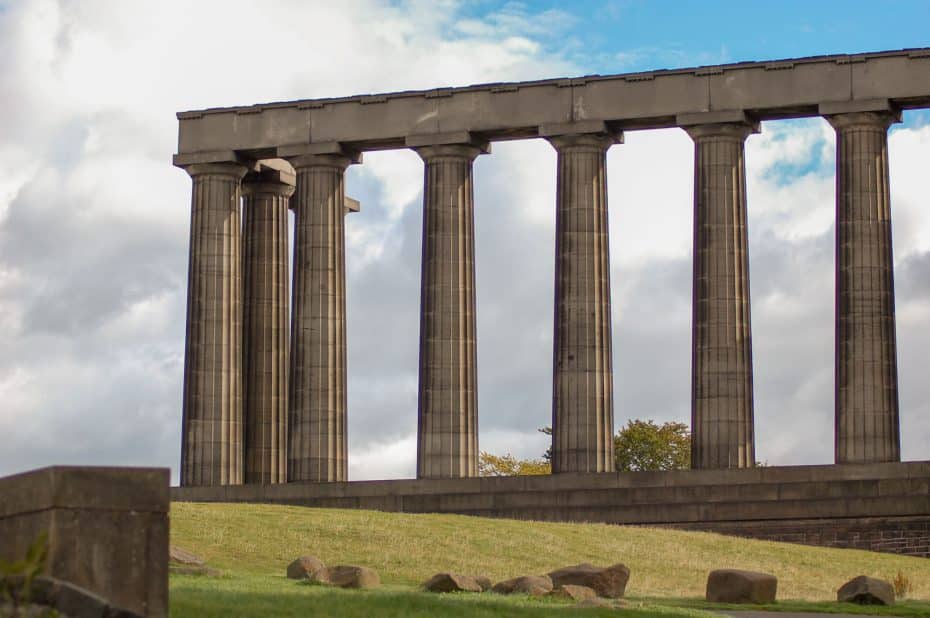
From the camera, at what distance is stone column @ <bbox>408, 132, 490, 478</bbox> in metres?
89.8

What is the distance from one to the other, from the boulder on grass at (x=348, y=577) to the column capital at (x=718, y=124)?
46.0m

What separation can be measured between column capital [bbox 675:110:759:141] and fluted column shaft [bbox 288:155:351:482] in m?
17.6

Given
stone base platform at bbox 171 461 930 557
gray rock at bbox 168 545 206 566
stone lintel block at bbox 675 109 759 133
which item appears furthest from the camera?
stone lintel block at bbox 675 109 759 133

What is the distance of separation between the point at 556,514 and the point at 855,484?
12777 millimetres

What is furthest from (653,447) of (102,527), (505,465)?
(102,527)

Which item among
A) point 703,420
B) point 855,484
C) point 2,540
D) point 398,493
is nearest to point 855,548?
point 855,484

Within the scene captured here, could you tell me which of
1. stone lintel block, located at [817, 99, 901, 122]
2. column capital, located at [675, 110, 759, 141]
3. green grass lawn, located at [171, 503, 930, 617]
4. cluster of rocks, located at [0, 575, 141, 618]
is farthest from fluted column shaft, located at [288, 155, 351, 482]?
cluster of rocks, located at [0, 575, 141, 618]

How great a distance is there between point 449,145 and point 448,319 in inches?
324

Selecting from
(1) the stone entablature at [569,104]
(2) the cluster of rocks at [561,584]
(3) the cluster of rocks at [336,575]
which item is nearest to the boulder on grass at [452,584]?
(2) the cluster of rocks at [561,584]

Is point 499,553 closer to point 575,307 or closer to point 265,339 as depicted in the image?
point 575,307

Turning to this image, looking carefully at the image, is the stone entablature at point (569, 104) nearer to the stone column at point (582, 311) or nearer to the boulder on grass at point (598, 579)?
the stone column at point (582, 311)

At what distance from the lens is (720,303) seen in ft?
285

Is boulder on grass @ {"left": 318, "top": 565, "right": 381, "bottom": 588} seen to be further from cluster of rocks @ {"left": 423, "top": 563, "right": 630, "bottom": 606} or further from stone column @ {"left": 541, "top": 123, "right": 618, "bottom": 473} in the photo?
stone column @ {"left": 541, "top": 123, "right": 618, "bottom": 473}

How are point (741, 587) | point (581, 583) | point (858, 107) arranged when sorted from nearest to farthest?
point (581, 583) < point (741, 587) < point (858, 107)
